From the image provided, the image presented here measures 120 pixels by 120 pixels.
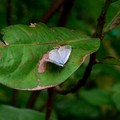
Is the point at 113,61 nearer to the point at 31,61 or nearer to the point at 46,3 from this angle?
the point at 31,61

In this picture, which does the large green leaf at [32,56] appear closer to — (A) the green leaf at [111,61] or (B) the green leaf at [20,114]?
(A) the green leaf at [111,61]

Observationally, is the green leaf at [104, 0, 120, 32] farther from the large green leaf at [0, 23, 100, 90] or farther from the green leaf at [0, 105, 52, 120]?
the green leaf at [0, 105, 52, 120]

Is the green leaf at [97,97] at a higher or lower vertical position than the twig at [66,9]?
lower

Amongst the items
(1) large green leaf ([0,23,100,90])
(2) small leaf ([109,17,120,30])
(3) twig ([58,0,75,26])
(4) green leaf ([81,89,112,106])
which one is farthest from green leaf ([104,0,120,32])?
(4) green leaf ([81,89,112,106])

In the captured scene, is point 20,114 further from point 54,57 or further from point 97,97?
point 97,97

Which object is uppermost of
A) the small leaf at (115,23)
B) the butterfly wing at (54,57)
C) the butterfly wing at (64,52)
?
the small leaf at (115,23)

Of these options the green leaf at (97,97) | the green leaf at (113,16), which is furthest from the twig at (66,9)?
the green leaf at (97,97)

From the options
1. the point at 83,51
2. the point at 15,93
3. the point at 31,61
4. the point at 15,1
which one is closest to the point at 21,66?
the point at 31,61
